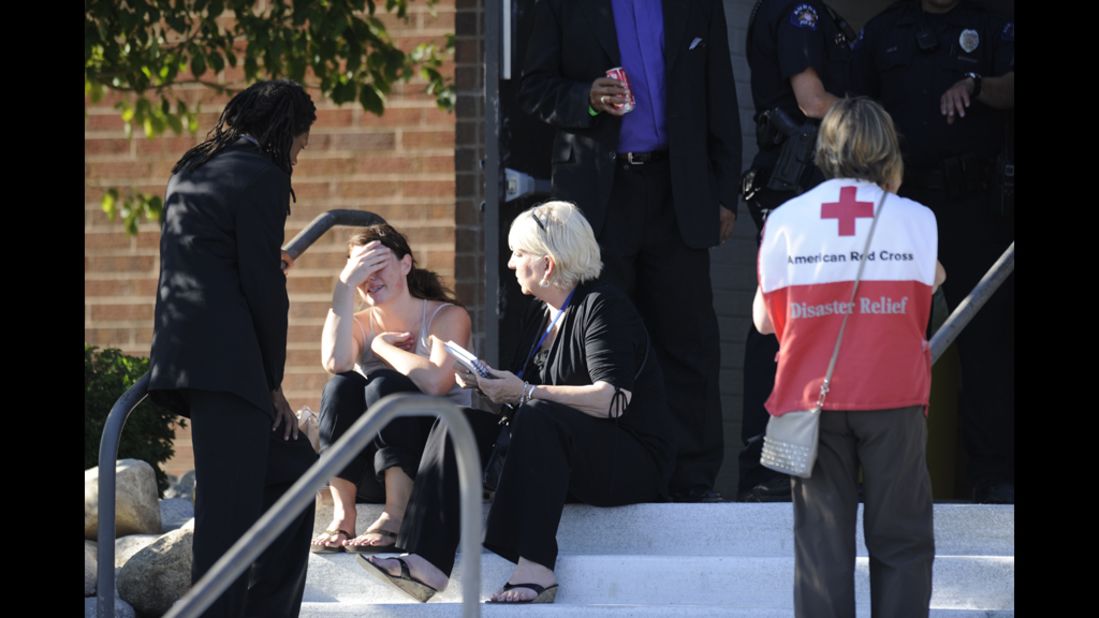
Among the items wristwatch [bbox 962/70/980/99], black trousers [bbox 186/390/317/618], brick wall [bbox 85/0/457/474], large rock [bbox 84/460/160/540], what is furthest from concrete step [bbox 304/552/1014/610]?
brick wall [bbox 85/0/457/474]

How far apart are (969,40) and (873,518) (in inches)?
107

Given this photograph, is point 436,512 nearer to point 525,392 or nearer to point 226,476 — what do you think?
point 525,392

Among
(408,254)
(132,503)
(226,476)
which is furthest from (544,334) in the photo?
(132,503)

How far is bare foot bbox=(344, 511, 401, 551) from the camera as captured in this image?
18.0ft

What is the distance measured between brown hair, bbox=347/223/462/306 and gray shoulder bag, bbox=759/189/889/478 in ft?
6.29

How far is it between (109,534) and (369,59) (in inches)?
159

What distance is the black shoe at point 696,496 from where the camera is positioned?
602 centimetres

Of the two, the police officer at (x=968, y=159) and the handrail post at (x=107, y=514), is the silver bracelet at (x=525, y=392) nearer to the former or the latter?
the handrail post at (x=107, y=514)

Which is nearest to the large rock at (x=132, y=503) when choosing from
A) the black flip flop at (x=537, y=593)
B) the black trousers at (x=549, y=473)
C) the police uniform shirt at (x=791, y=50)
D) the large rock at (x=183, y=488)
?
the black trousers at (x=549, y=473)

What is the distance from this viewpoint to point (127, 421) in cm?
759

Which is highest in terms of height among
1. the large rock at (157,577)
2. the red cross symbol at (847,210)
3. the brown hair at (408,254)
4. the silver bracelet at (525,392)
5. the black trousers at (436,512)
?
the red cross symbol at (847,210)

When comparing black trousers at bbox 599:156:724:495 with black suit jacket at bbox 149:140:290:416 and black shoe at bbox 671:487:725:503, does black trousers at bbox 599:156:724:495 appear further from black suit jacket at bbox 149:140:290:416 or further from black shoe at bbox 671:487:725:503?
black suit jacket at bbox 149:140:290:416

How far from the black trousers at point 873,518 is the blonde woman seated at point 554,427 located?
1045 mm
